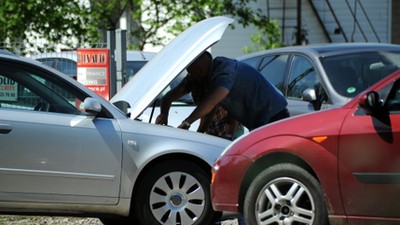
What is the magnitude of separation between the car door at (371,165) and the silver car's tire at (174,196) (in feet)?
5.17

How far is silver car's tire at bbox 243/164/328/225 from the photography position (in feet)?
19.4

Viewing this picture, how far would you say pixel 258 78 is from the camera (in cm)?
736

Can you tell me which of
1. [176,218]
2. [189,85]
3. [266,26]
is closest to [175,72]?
[189,85]

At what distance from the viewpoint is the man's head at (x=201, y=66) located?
723 centimetres

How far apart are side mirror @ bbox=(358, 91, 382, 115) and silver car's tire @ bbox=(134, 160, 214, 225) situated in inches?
69.4

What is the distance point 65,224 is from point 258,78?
2.43 m

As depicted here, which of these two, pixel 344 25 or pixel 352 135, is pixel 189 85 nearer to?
pixel 352 135

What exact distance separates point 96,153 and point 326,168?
6.60 feet

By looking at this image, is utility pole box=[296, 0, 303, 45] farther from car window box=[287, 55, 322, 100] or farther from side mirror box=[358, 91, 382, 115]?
side mirror box=[358, 91, 382, 115]

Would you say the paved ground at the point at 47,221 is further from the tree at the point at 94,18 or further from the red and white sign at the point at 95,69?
the tree at the point at 94,18

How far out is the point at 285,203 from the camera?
6000mm

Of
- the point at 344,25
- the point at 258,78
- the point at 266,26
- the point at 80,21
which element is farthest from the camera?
the point at 344,25

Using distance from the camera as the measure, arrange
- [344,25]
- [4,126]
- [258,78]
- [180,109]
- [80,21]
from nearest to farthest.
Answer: [4,126] < [258,78] < [180,109] < [80,21] < [344,25]

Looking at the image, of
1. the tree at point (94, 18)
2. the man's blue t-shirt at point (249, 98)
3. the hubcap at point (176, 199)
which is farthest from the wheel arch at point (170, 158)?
the tree at point (94, 18)
